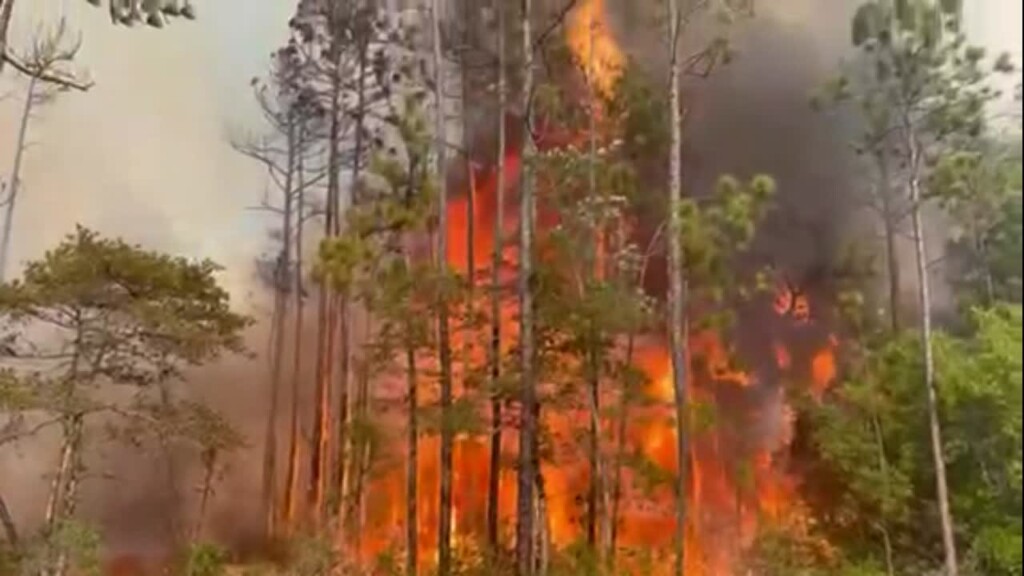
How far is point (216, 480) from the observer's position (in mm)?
2709

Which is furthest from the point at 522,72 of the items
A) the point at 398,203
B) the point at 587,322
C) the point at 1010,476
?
the point at 1010,476

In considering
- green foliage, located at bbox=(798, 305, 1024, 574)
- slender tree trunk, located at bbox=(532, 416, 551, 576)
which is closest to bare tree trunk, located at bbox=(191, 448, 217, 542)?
slender tree trunk, located at bbox=(532, 416, 551, 576)

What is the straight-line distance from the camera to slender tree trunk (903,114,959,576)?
2.47 metres

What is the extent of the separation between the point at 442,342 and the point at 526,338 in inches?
7.4

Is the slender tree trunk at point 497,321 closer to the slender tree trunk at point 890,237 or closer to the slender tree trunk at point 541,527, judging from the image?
the slender tree trunk at point 541,527

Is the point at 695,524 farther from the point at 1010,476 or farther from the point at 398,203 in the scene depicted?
the point at 398,203

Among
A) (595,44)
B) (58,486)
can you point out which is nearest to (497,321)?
(595,44)

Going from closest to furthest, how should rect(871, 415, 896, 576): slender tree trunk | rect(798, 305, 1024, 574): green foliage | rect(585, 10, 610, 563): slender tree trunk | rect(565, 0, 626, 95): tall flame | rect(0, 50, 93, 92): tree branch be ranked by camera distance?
1. rect(798, 305, 1024, 574): green foliage
2. rect(871, 415, 896, 576): slender tree trunk
3. rect(585, 10, 610, 563): slender tree trunk
4. rect(565, 0, 626, 95): tall flame
5. rect(0, 50, 93, 92): tree branch

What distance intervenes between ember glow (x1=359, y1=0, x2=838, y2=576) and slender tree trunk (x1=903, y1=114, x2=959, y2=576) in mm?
190

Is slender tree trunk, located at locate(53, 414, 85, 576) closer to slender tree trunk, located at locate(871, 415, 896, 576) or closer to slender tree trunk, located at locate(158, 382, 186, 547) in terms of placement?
slender tree trunk, located at locate(158, 382, 186, 547)

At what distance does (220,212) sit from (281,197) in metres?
0.15

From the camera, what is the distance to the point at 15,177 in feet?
9.32

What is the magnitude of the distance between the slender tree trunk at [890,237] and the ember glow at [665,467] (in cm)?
14

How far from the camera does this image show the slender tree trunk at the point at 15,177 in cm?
279
